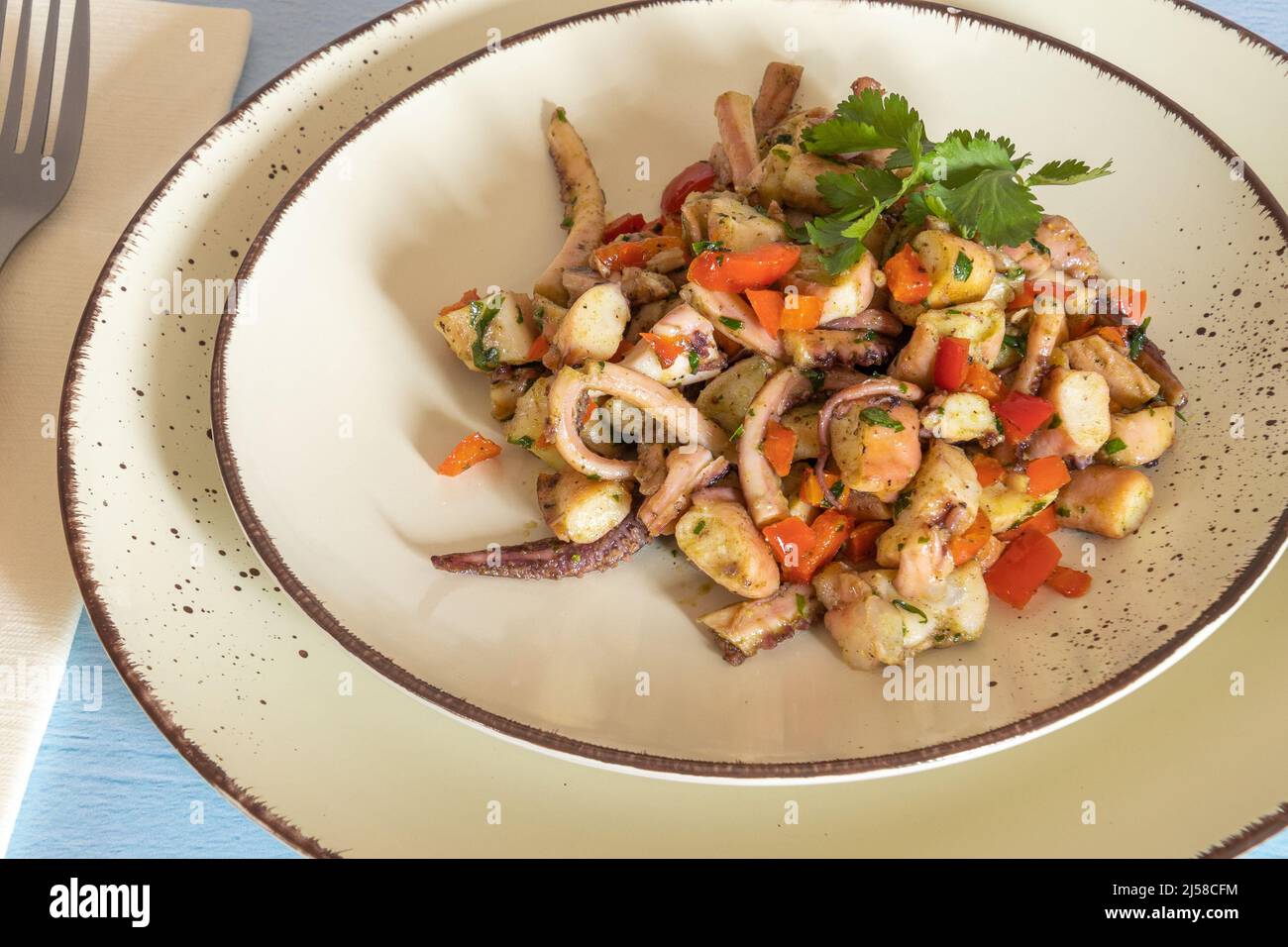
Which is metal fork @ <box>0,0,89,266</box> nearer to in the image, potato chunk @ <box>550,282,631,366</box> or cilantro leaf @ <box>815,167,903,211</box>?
potato chunk @ <box>550,282,631,366</box>

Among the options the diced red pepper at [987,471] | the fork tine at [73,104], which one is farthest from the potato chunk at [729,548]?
the fork tine at [73,104]

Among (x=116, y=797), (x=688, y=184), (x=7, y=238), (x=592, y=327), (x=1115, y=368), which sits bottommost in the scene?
(x=116, y=797)

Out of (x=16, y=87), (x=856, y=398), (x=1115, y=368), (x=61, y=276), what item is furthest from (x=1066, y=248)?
(x=16, y=87)

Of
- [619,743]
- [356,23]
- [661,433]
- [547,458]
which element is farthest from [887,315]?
[356,23]

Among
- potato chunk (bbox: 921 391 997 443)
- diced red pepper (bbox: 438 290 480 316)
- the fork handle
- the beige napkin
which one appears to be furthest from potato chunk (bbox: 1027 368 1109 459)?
the fork handle

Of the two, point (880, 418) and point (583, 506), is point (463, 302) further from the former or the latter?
point (880, 418)

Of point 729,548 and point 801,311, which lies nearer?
point 729,548
